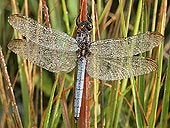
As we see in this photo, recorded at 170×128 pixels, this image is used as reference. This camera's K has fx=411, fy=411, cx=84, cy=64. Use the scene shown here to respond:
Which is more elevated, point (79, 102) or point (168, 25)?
point (168, 25)

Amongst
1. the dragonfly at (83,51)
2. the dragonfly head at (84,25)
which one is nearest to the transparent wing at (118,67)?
the dragonfly at (83,51)

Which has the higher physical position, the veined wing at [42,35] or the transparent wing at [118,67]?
the veined wing at [42,35]

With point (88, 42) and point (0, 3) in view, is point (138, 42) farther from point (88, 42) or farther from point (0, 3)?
point (0, 3)

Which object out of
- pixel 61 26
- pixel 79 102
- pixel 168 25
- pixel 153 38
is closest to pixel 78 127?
pixel 79 102

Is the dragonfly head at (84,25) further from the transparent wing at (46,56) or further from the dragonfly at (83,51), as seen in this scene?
the transparent wing at (46,56)

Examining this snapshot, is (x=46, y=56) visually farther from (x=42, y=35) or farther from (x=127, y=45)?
(x=127, y=45)

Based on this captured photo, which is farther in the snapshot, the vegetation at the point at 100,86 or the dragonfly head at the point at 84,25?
the vegetation at the point at 100,86

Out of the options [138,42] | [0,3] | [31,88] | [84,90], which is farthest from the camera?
[0,3]
